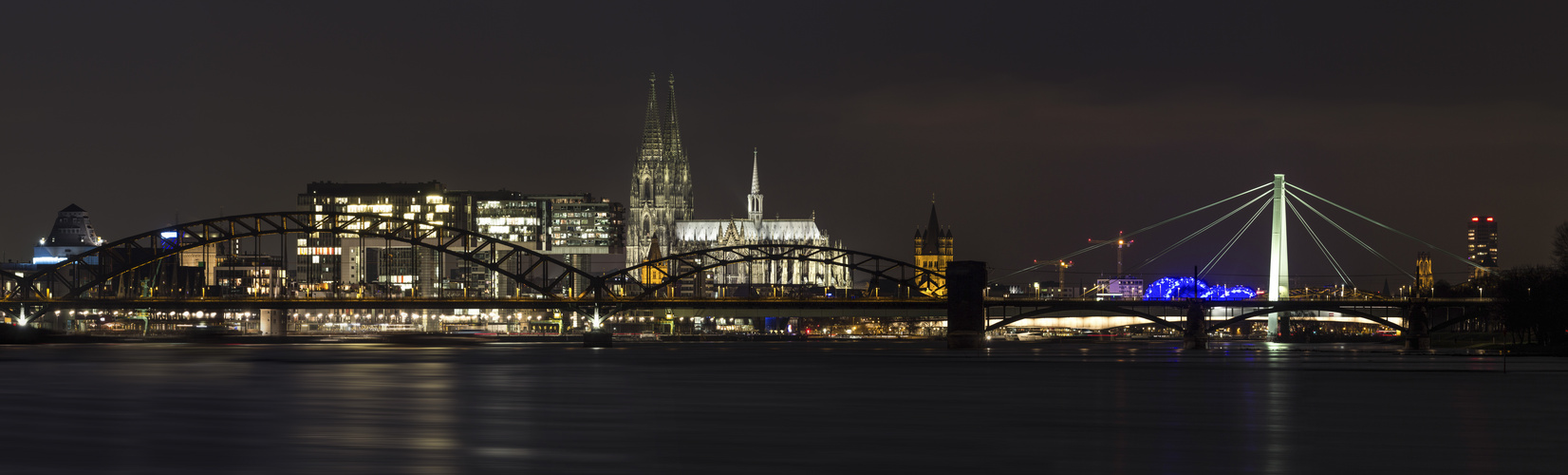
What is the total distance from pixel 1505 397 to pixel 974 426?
2821 centimetres

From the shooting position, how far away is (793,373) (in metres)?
84.1

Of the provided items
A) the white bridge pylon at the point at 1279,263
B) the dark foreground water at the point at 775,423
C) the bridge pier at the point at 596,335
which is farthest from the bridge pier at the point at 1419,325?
Result: the bridge pier at the point at 596,335

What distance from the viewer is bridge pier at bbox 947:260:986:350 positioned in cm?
15250

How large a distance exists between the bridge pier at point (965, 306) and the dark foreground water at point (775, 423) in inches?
2739

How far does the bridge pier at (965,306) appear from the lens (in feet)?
500

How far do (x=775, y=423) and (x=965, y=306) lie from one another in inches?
4324

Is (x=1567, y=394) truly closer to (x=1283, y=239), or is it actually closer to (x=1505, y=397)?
(x=1505, y=397)

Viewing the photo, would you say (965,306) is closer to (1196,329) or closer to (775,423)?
(1196,329)

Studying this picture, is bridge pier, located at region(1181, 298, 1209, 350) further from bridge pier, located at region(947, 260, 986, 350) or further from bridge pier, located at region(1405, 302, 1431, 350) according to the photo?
bridge pier, located at region(947, 260, 986, 350)

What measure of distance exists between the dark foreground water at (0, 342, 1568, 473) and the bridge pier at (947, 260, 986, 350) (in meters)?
69.6

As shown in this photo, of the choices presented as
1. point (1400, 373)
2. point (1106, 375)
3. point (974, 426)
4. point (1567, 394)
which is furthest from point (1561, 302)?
point (974, 426)

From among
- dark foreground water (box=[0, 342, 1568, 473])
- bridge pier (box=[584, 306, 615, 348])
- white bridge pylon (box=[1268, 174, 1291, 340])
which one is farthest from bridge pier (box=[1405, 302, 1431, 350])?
bridge pier (box=[584, 306, 615, 348])

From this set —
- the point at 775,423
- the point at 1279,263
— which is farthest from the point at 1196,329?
the point at 775,423

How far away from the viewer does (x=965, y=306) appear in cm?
15250
